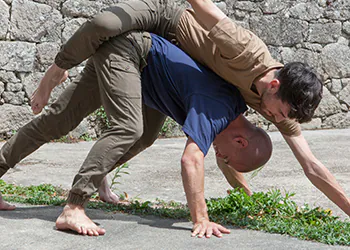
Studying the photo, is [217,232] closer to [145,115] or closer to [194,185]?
[194,185]

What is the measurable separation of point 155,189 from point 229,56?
1.77 meters

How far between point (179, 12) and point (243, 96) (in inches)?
23.2

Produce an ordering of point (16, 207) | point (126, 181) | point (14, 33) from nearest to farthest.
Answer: point (16, 207), point (126, 181), point (14, 33)

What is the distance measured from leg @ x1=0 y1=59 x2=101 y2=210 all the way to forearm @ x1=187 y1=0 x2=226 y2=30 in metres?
0.73

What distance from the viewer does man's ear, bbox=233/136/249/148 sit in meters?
3.30

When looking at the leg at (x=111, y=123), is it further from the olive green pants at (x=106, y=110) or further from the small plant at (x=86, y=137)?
the small plant at (x=86, y=137)

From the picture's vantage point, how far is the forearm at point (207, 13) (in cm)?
300

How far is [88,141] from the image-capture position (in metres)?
6.54

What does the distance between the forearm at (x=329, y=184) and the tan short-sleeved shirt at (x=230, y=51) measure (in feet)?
0.93

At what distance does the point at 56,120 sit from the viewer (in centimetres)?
337

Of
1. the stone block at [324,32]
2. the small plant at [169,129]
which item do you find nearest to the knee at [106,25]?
the small plant at [169,129]

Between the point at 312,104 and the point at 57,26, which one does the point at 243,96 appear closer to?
the point at 312,104

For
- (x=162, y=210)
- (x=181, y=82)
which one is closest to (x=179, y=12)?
(x=181, y=82)

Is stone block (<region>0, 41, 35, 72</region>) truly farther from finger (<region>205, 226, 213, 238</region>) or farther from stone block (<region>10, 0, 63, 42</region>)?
finger (<region>205, 226, 213, 238</region>)
